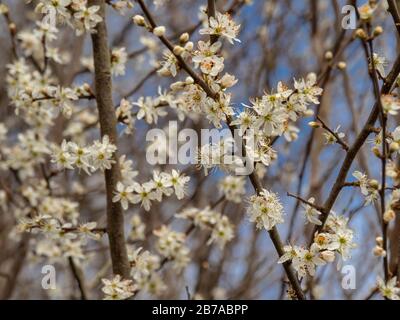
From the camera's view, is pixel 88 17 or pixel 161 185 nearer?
pixel 161 185

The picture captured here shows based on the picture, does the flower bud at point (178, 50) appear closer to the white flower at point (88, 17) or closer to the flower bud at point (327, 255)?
the white flower at point (88, 17)

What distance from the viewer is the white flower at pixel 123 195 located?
2.76m

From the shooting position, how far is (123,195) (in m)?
2.78

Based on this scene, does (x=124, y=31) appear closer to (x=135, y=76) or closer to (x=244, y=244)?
(x=135, y=76)

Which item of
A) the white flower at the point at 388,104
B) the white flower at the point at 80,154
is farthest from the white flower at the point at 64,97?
the white flower at the point at 388,104

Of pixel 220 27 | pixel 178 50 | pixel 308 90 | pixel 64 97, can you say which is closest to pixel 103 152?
pixel 64 97

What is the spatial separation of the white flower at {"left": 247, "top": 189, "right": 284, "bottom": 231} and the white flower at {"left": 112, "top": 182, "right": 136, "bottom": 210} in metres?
0.72

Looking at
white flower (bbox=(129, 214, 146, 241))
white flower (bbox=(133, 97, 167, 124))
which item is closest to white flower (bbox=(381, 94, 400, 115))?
white flower (bbox=(133, 97, 167, 124))

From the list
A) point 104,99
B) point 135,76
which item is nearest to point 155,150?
point 104,99

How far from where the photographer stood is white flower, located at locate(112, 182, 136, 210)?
109 inches

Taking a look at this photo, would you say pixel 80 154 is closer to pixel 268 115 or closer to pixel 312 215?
pixel 268 115

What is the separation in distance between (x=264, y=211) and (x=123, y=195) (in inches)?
32.1

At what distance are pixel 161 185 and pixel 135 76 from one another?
460 cm

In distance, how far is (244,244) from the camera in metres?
6.43
